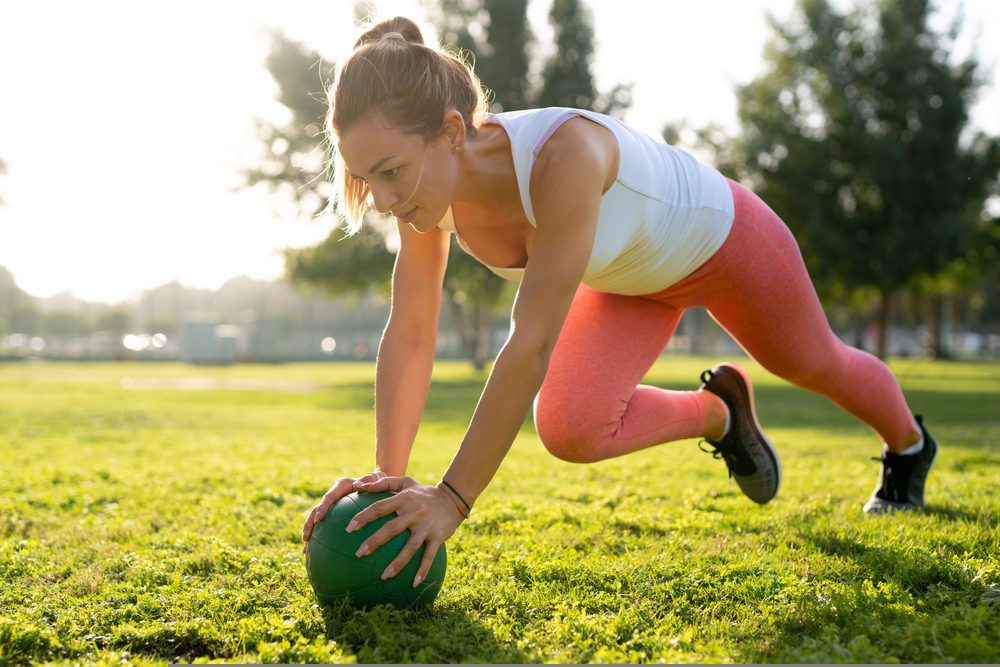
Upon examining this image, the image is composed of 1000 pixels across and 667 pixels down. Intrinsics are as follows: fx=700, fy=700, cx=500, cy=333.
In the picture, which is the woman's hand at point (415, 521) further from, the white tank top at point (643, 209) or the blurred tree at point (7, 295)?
the blurred tree at point (7, 295)

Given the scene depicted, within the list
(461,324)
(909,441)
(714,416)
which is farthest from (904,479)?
(461,324)

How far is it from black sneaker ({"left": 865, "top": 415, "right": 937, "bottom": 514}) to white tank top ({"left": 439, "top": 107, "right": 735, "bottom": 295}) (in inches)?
67.1

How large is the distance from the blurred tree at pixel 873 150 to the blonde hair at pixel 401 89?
21537mm

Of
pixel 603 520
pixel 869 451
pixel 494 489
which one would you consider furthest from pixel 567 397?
pixel 869 451

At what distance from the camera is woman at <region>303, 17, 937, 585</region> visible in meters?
2.31

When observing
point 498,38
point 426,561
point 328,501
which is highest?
point 498,38

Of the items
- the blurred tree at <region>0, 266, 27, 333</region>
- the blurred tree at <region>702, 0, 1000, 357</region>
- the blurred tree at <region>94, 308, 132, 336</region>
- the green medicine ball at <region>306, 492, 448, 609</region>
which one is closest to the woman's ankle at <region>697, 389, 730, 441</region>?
the green medicine ball at <region>306, 492, 448, 609</region>

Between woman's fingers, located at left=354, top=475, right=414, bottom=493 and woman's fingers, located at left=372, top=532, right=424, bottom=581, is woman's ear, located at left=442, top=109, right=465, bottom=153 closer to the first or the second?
woman's fingers, located at left=354, top=475, right=414, bottom=493

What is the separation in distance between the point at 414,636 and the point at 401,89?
1.80 meters

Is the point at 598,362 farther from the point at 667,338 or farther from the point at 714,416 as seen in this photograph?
the point at 714,416

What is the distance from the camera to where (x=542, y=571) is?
2820 millimetres

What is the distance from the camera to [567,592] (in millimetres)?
2633

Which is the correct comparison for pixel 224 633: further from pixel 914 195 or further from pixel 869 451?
pixel 914 195

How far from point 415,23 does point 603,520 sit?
2577 millimetres
